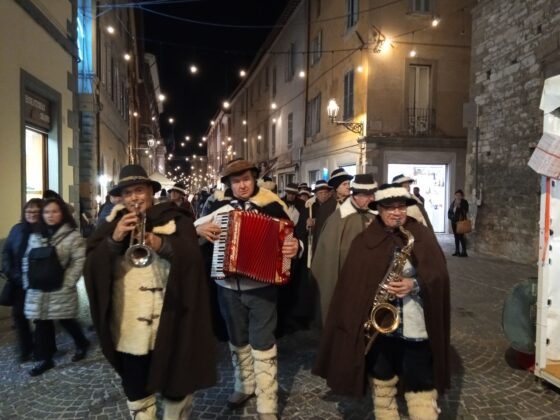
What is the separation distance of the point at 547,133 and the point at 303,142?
2026 cm

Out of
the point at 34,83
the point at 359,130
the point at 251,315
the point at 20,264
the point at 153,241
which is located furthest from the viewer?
the point at 359,130

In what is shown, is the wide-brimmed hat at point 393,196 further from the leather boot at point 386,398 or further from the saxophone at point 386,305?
the leather boot at point 386,398

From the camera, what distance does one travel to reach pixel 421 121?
675 inches

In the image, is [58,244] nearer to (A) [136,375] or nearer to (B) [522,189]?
(A) [136,375]

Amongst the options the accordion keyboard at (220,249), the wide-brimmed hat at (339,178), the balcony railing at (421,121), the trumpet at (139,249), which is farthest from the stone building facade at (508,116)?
the trumpet at (139,249)

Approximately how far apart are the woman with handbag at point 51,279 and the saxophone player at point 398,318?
3115 mm

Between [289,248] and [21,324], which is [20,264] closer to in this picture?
[21,324]

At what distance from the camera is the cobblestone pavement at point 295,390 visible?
3959 millimetres

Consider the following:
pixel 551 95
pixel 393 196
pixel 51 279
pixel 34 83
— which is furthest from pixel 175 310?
pixel 34 83

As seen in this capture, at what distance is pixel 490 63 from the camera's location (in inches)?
504

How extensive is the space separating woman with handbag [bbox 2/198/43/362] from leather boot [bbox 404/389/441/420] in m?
4.08

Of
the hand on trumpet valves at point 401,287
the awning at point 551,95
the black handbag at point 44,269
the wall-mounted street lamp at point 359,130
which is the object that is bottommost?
the black handbag at point 44,269

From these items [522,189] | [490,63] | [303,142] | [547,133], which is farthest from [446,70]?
[547,133]

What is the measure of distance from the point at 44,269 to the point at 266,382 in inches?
105
